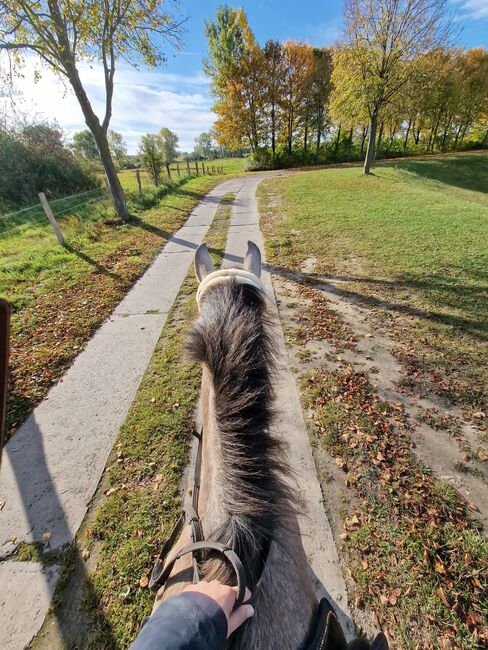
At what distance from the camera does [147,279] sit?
Answer: 6441mm

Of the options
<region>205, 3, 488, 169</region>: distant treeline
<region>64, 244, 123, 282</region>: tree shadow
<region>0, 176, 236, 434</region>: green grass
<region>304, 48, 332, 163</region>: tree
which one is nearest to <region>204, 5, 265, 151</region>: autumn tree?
<region>205, 3, 488, 169</region>: distant treeline

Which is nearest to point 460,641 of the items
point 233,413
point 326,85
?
point 233,413

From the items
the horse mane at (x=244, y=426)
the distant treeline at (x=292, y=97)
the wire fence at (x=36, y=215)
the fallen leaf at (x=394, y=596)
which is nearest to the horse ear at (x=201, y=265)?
the horse mane at (x=244, y=426)

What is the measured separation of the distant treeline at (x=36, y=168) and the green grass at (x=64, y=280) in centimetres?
702

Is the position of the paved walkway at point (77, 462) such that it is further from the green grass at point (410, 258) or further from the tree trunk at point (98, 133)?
the tree trunk at point (98, 133)

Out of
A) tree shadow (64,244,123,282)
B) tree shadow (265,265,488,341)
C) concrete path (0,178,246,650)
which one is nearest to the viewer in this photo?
concrete path (0,178,246,650)

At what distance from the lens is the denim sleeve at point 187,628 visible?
2.32 feet

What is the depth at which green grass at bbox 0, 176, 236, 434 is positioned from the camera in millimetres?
3936

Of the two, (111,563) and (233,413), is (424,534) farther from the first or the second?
(111,563)

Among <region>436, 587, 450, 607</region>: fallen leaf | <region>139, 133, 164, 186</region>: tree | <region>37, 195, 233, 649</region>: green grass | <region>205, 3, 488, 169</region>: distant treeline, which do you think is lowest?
<region>436, 587, 450, 607</region>: fallen leaf

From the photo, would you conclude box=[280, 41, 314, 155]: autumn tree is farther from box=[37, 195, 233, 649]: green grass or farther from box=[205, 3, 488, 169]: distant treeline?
box=[37, 195, 233, 649]: green grass

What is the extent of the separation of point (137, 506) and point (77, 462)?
2.82 ft

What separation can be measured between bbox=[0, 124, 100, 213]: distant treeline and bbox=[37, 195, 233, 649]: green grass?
16.9 m

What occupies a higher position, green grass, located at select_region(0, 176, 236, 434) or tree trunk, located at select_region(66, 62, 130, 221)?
tree trunk, located at select_region(66, 62, 130, 221)
